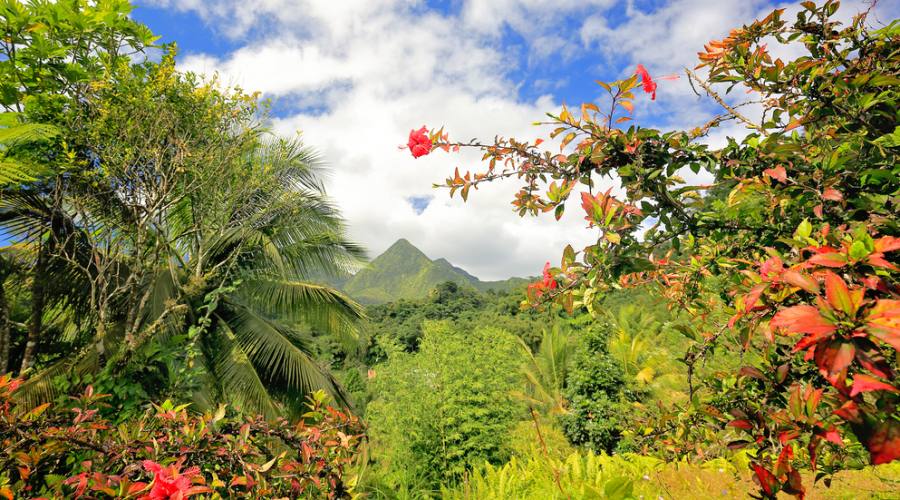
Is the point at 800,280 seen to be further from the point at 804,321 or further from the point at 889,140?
the point at 889,140

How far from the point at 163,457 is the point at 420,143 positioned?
1459 mm

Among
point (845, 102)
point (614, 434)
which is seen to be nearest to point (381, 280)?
point (614, 434)

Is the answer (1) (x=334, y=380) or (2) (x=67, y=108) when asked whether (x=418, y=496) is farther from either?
(2) (x=67, y=108)

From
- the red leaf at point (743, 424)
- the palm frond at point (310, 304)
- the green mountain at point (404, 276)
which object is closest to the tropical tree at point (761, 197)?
the red leaf at point (743, 424)

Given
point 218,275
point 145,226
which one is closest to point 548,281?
point 145,226

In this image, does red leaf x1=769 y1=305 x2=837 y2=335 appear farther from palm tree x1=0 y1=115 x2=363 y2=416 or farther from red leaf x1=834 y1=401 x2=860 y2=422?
palm tree x1=0 y1=115 x2=363 y2=416

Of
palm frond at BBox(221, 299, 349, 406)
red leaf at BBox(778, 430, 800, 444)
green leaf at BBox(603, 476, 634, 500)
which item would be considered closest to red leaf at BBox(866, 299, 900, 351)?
red leaf at BBox(778, 430, 800, 444)

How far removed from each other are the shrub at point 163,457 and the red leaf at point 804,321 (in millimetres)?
1370

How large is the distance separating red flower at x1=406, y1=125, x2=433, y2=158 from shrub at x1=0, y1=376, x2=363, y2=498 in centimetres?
114

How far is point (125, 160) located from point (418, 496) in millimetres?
4463

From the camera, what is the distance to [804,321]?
0.58 metres

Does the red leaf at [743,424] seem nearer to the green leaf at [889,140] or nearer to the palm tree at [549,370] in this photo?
the green leaf at [889,140]

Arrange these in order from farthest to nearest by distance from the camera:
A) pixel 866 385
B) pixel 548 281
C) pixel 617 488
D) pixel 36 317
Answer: pixel 36 317 < pixel 617 488 < pixel 548 281 < pixel 866 385

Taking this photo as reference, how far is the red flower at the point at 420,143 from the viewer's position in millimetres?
1469
